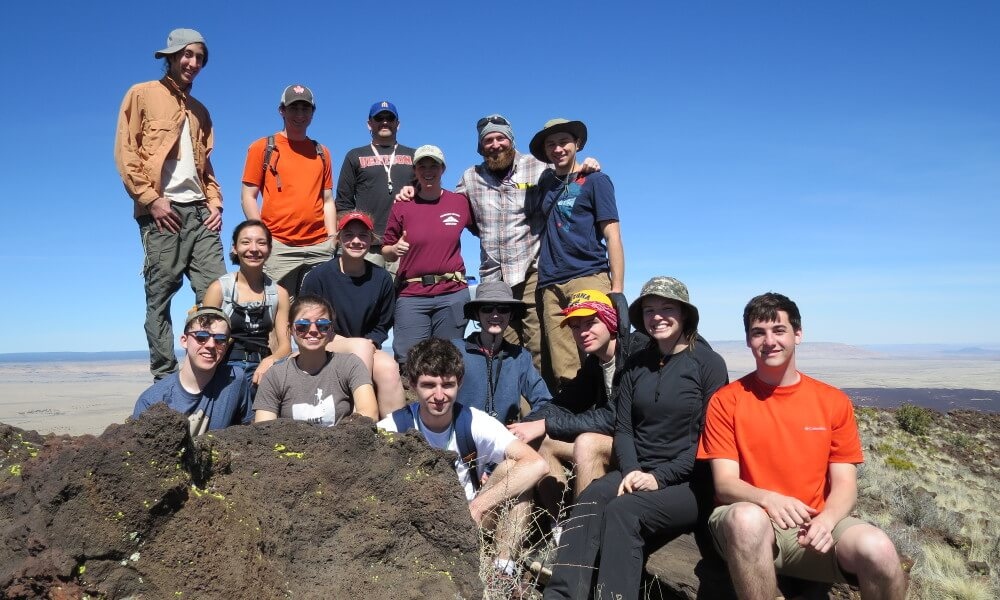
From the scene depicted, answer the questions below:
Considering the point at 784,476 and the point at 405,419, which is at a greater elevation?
the point at 405,419

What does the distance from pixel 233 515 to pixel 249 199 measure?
505 centimetres

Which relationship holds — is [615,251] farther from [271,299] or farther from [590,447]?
[271,299]

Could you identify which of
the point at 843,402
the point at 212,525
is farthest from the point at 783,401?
the point at 212,525

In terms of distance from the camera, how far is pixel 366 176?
26.5 feet

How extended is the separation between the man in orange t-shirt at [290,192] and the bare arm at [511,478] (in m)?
3.74

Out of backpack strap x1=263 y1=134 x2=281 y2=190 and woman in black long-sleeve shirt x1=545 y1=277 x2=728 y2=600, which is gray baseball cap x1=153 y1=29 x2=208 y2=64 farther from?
woman in black long-sleeve shirt x1=545 y1=277 x2=728 y2=600

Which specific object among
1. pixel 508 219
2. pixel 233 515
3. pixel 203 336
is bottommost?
pixel 233 515

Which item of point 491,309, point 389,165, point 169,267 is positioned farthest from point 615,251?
point 169,267

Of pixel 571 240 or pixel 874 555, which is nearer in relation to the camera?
pixel 874 555

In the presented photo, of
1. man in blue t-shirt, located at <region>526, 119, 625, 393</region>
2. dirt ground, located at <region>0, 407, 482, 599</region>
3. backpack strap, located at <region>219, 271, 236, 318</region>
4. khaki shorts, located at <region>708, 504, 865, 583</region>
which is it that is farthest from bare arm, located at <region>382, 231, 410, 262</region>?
khaki shorts, located at <region>708, 504, 865, 583</region>

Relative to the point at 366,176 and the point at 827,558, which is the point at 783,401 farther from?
the point at 366,176

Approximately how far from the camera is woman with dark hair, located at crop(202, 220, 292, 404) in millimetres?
6254

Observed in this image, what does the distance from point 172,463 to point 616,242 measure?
16.0 ft

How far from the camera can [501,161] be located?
7465mm
